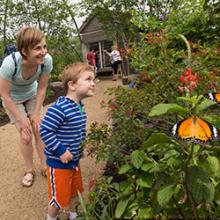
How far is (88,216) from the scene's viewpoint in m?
2.60

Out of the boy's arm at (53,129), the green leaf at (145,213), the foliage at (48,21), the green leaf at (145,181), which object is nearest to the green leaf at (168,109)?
the green leaf at (145,181)

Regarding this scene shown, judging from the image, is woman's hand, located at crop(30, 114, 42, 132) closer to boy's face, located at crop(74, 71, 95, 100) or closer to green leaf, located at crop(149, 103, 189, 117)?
boy's face, located at crop(74, 71, 95, 100)

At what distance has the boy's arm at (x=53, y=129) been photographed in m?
2.93

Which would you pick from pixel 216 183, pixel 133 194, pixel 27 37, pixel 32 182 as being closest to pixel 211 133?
pixel 216 183

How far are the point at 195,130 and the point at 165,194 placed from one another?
1.50 ft

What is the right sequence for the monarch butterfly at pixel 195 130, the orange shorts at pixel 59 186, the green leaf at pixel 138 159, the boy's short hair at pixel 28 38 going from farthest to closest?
the boy's short hair at pixel 28 38 → the orange shorts at pixel 59 186 → the green leaf at pixel 138 159 → the monarch butterfly at pixel 195 130

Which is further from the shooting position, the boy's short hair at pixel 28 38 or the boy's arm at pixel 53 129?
the boy's short hair at pixel 28 38

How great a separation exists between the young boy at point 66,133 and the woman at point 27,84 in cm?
57

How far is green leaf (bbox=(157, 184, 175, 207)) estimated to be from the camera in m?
1.76

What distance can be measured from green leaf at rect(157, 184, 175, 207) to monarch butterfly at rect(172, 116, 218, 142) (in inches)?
15.9

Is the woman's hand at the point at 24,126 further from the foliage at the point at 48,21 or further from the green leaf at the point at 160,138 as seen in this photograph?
the foliage at the point at 48,21

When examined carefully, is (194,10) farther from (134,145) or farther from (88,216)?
(88,216)

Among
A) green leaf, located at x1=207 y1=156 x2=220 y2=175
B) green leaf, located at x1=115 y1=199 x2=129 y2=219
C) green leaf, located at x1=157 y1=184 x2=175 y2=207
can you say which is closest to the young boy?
green leaf, located at x1=115 y1=199 x2=129 y2=219

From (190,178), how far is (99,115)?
7352mm
